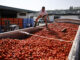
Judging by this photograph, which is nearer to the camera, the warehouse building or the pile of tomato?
the pile of tomato

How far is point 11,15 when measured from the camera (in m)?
18.2

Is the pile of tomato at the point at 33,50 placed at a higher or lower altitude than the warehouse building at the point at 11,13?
lower

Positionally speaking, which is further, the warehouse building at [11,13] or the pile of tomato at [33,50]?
the warehouse building at [11,13]

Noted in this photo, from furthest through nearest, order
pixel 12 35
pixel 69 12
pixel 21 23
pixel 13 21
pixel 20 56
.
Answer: pixel 69 12
pixel 21 23
pixel 13 21
pixel 12 35
pixel 20 56

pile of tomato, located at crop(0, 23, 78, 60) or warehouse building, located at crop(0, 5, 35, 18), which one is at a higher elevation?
warehouse building, located at crop(0, 5, 35, 18)

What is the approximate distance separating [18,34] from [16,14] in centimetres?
1322

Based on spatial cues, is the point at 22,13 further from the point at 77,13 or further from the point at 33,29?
the point at 77,13

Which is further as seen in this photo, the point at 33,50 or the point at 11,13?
the point at 11,13

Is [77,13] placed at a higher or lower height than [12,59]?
higher

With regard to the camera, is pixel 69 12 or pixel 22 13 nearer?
pixel 22 13

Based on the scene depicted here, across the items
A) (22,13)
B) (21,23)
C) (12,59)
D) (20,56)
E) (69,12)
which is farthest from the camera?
(69,12)

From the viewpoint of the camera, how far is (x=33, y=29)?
27.7ft

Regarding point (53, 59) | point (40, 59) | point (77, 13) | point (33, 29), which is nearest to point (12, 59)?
point (40, 59)

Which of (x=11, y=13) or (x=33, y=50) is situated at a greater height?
(x=11, y=13)
